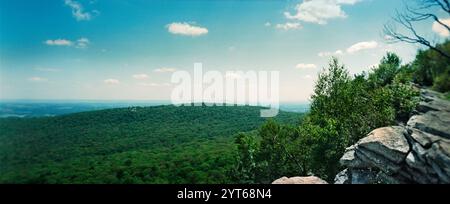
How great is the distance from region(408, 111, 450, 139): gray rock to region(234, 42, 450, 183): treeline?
5409 millimetres

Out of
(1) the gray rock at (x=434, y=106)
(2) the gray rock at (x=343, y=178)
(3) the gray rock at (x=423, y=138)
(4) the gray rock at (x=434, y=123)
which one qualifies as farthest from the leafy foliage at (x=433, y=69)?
(3) the gray rock at (x=423, y=138)

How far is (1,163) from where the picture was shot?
8738 centimetres

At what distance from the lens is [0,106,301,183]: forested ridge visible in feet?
209

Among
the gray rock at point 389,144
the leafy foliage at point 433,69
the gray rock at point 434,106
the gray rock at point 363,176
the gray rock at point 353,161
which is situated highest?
the leafy foliage at point 433,69

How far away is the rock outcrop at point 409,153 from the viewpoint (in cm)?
1259

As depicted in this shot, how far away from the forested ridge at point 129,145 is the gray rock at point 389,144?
2839cm

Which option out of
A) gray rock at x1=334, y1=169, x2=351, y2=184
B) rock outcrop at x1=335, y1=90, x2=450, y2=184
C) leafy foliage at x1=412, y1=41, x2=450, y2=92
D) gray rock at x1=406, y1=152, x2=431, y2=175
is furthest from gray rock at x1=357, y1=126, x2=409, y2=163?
leafy foliage at x1=412, y1=41, x2=450, y2=92

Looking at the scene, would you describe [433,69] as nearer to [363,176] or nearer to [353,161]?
[353,161]

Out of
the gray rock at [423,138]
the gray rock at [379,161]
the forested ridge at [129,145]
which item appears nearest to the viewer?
the gray rock at [423,138]

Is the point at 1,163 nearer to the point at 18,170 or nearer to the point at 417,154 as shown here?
the point at 18,170

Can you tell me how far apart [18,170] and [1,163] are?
20.2 meters

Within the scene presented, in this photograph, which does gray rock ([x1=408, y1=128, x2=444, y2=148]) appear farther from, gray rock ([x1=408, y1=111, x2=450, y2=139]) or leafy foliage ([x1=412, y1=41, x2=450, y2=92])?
leafy foliage ([x1=412, y1=41, x2=450, y2=92])

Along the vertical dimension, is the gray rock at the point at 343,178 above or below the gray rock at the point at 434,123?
below

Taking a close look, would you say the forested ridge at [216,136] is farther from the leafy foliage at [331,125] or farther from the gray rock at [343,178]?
the gray rock at [343,178]
